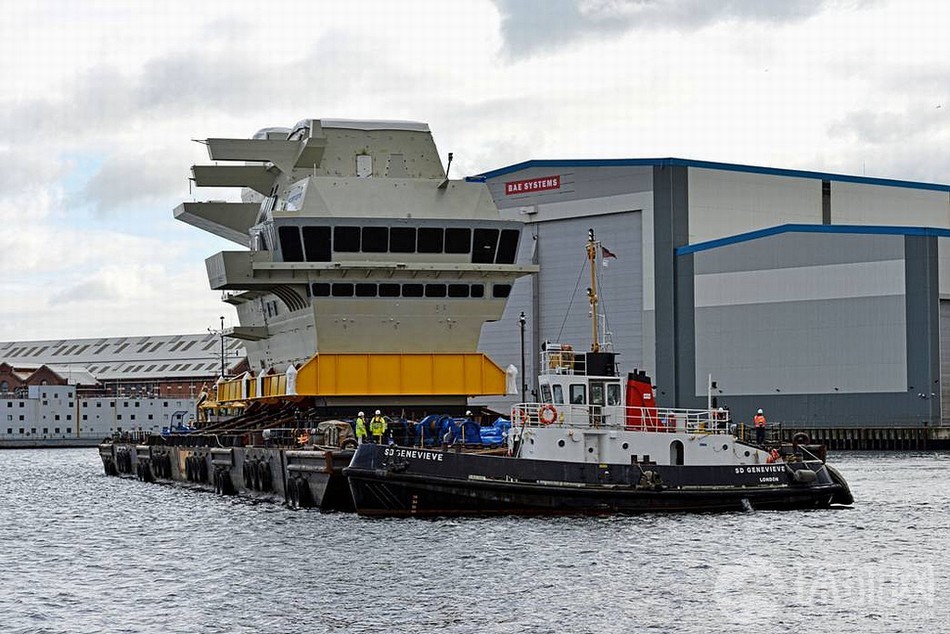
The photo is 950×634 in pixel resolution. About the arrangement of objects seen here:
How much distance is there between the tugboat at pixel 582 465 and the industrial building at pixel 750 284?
2450 inches

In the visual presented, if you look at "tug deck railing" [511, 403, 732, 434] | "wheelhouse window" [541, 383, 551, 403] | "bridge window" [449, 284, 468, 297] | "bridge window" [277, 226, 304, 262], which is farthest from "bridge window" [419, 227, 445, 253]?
"wheelhouse window" [541, 383, 551, 403]

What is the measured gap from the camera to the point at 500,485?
1683 inches

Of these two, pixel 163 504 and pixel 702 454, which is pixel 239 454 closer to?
pixel 163 504

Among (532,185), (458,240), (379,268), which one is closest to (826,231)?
→ (532,185)

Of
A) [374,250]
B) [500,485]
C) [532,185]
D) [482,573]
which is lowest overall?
[482,573]

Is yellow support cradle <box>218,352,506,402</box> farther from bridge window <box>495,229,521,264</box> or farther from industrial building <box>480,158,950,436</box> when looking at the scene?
industrial building <box>480,158,950,436</box>

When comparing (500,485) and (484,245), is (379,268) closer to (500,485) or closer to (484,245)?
(484,245)

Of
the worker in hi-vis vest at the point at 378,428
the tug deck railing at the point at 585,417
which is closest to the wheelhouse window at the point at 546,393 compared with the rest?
the tug deck railing at the point at 585,417

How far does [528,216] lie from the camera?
122312 mm

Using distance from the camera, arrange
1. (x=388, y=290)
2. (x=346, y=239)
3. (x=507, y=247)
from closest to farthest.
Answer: (x=346, y=239) → (x=388, y=290) → (x=507, y=247)

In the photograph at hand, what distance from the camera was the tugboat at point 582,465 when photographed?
141 ft

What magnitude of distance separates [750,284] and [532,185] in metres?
21.1

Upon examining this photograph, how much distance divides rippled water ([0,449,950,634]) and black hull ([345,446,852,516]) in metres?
0.61

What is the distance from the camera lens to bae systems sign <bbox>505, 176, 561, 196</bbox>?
121m
